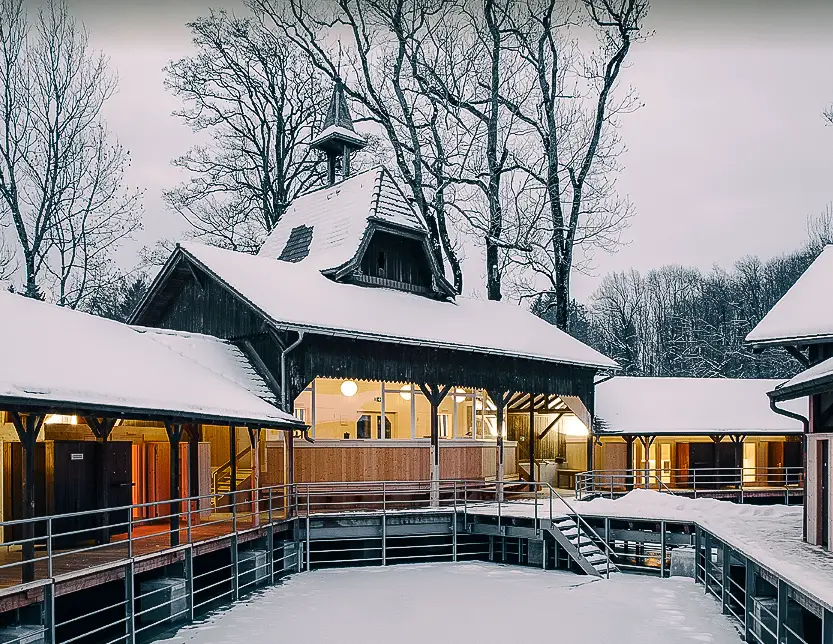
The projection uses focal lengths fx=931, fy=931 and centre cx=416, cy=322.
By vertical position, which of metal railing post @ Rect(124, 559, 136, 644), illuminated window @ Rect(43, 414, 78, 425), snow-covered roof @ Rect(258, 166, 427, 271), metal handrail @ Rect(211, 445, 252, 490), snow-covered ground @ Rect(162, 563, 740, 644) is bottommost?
snow-covered ground @ Rect(162, 563, 740, 644)

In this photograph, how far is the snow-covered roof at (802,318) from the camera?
1683 centimetres

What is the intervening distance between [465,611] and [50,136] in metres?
20.7

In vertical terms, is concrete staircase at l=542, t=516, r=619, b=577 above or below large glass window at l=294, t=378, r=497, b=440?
below

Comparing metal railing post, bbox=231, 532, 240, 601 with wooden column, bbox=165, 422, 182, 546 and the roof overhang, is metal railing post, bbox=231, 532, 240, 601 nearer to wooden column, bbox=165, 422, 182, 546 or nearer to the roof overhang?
wooden column, bbox=165, 422, 182, 546

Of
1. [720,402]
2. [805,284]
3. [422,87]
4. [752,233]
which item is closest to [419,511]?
[805,284]

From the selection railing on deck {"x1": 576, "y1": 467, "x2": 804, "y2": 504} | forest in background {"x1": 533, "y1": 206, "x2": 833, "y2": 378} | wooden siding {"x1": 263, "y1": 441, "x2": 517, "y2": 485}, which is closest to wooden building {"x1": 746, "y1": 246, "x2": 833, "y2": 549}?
railing on deck {"x1": 576, "y1": 467, "x2": 804, "y2": 504}

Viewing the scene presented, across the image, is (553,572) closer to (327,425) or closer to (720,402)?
(327,425)

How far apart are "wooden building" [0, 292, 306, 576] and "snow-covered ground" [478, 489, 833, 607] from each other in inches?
271

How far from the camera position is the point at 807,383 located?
13406 mm

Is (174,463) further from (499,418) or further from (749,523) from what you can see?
(749,523)

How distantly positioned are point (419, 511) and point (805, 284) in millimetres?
9051

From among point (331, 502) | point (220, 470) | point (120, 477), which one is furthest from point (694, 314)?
point (120, 477)

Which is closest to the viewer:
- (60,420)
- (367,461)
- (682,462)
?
(60,420)

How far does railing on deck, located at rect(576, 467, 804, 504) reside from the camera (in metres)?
24.5
